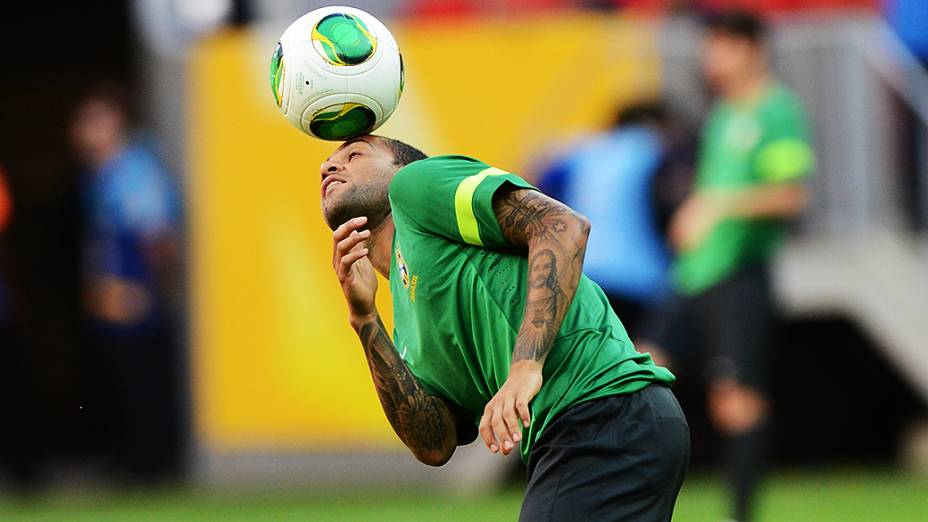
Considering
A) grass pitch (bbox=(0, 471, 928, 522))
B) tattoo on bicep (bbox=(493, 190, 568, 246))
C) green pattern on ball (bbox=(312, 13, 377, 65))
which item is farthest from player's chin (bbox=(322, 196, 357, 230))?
grass pitch (bbox=(0, 471, 928, 522))

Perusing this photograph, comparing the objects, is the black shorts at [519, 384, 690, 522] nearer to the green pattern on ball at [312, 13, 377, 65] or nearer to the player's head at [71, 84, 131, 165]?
the green pattern on ball at [312, 13, 377, 65]

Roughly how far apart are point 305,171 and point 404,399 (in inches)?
298

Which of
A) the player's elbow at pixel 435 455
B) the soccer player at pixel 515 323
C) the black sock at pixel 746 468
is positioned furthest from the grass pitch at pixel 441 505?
the soccer player at pixel 515 323

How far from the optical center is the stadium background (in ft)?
37.7

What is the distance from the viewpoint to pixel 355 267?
4.51 m

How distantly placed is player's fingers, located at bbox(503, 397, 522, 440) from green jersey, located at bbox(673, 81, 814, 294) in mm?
4772

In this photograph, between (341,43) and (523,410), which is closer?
(523,410)

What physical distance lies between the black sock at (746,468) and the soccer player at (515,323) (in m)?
3.93

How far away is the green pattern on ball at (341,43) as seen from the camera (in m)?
4.72

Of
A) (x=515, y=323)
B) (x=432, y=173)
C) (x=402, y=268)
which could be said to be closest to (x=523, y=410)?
(x=515, y=323)

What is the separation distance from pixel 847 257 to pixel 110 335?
531 cm

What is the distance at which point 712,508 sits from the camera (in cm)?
976

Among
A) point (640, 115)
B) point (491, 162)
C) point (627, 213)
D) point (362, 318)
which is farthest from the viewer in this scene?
point (491, 162)

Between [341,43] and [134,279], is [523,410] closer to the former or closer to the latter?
[341,43]
